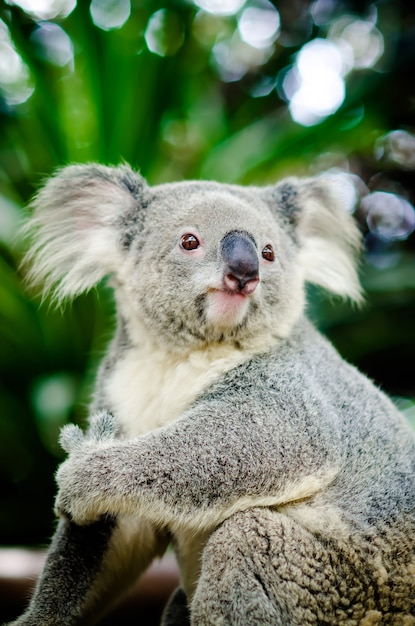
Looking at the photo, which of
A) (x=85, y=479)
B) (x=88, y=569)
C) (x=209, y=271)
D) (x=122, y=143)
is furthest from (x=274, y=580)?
(x=122, y=143)

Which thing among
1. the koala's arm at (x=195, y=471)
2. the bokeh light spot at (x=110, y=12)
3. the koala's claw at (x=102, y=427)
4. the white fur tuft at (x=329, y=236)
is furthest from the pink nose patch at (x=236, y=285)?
the bokeh light spot at (x=110, y=12)

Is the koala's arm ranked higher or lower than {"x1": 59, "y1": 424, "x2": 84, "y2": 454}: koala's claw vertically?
lower

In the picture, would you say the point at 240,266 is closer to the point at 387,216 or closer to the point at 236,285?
the point at 236,285

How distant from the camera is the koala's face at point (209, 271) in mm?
2012

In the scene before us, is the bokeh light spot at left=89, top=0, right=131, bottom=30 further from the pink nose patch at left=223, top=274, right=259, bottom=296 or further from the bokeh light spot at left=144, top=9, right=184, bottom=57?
the pink nose patch at left=223, top=274, right=259, bottom=296

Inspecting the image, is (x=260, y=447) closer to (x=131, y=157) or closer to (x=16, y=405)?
(x=16, y=405)

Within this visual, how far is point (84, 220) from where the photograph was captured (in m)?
2.52

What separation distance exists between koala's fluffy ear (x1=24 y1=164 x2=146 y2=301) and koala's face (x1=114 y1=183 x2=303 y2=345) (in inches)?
3.9

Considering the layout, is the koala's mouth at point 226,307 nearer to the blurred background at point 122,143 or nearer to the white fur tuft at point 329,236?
the white fur tuft at point 329,236

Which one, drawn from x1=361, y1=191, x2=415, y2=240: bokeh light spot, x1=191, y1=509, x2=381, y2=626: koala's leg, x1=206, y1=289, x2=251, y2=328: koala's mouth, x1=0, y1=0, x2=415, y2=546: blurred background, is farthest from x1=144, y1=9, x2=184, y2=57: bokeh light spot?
x1=191, y1=509, x2=381, y2=626: koala's leg

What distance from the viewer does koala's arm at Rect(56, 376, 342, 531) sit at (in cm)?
178

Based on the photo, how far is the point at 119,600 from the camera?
95.2 inches

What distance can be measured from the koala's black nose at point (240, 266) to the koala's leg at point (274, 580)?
0.67 meters

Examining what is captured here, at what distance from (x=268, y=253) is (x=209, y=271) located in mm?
294
